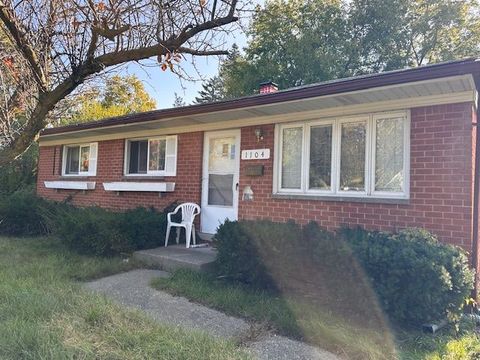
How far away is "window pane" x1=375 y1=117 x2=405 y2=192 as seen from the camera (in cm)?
553

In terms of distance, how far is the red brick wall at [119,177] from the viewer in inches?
318

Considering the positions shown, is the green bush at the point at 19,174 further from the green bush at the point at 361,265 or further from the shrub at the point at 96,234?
the green bush at the point at 361,265

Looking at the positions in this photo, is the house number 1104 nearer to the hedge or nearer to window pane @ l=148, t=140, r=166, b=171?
the hedge

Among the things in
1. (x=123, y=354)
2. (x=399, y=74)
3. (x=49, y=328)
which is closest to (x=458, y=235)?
(x=399, y=74)

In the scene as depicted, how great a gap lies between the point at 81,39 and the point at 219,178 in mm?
3482

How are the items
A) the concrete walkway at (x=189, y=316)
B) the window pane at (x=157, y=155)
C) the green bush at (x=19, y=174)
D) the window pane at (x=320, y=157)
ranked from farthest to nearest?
the green bush at (x=19, y=174), the window pane at (x=157, y=155), the window pane at (x=320, y=157), the concrete walkway at (x=189, y=316)

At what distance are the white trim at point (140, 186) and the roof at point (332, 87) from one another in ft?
4.50

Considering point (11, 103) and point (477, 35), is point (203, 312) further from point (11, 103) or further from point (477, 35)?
point (477, 35)

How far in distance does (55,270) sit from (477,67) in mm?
6134

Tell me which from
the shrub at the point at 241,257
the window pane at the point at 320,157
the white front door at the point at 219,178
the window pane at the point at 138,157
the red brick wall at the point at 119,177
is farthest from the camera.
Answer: the window pane at the point at 138,157

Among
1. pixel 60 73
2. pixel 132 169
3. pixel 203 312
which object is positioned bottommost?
pixel 203 312

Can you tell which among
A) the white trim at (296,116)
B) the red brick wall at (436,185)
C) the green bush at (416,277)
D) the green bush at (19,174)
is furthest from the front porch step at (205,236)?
the green bush at (19,174)

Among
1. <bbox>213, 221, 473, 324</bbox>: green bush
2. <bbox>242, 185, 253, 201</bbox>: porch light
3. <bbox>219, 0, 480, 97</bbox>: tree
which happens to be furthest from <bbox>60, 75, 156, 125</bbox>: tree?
<bbox>219, 0, 480, 97</bbox>: tree

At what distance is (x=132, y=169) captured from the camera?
9.45 m
